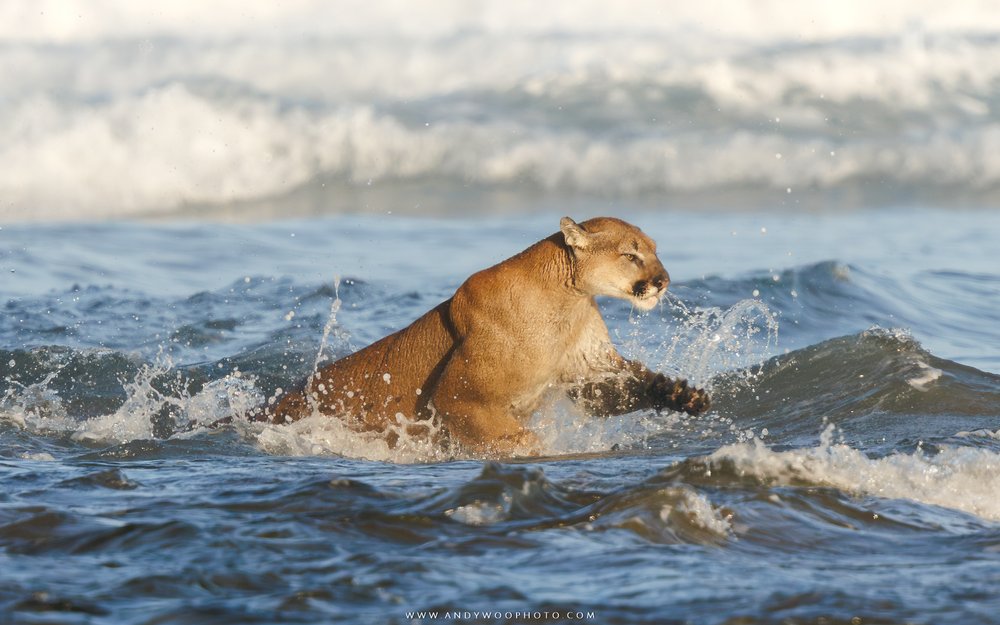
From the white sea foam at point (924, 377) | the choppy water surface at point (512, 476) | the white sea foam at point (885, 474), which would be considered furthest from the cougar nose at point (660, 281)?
the white sea foam at point (924, 377)

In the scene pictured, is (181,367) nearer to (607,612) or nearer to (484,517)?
(484,517)

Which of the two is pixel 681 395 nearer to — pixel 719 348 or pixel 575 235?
pixel 575 235

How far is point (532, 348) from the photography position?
8.85 meters

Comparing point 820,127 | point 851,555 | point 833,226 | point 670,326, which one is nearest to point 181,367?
point 670,326

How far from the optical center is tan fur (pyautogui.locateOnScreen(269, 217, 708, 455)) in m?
8.77

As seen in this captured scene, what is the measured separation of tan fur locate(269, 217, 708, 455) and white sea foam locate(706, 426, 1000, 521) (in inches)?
46.9

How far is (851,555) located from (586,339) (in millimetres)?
2963

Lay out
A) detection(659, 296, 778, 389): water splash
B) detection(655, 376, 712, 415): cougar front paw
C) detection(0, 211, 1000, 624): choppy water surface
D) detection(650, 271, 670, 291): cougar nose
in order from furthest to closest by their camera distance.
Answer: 1. detection(659, 296, 778, 389): water splash
2. detection(655, 376, 712, 415): cougar front paw
3. detection(650, 271, 670, 291): cougar nose
4. detection(0, 211, 1000, 624): choppy water surface

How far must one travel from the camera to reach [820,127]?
93.7 feet

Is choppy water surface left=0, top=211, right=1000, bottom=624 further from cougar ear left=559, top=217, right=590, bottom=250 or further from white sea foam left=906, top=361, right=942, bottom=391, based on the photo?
cougar ear left=559, top=217, right=590, bottom=250

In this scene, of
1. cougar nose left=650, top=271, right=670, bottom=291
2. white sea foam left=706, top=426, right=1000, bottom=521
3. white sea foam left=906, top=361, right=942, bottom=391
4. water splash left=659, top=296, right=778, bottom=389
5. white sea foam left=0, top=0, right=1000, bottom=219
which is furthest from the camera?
white sea foam left=0, top=0, right=1000, bottom=219

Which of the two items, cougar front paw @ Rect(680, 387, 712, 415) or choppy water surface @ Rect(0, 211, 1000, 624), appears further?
cougar front paw @ Rect(680, 387, 712, 415)

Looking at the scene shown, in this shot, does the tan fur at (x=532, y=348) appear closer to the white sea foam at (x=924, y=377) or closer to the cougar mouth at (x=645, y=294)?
the cougar mouth at (x=645, y=294)

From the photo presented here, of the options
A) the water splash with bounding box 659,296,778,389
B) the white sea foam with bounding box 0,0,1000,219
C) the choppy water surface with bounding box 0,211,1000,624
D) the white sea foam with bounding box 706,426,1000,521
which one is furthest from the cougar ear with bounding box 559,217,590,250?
the white sea foam with bounding box 0,0,1000,219
